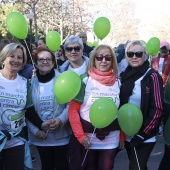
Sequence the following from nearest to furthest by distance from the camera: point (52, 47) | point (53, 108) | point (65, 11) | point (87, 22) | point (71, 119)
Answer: point (71, 119) → point (53, 108) → point (52, 47) → point (65, 11) → point (87, 22)

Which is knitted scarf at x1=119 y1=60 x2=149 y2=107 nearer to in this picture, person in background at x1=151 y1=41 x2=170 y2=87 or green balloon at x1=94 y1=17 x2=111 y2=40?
green balloon at x1=94 y1=17 x2=111 y2=40

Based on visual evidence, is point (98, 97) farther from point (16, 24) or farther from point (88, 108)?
point (16, 24)

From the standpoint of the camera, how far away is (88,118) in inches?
110

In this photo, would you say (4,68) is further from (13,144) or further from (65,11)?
(65,11)

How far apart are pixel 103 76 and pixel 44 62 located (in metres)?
0.71

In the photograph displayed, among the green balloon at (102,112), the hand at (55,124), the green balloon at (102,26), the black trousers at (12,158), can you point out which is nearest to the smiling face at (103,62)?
the green balloon at (102,112)

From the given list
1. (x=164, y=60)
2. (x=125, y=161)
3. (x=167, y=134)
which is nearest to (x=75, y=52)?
(x=167, y=134)

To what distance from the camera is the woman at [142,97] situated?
8.83 ft

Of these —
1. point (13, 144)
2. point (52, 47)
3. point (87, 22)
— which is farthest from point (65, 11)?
point (13, 144)

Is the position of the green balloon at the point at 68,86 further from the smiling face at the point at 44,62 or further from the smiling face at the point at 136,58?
the smiling face at the point at 136,58

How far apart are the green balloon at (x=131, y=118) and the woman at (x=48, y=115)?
70 cm

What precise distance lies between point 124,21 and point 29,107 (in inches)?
1534

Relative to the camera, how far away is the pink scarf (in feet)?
9.06

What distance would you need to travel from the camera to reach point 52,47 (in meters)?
4.20
